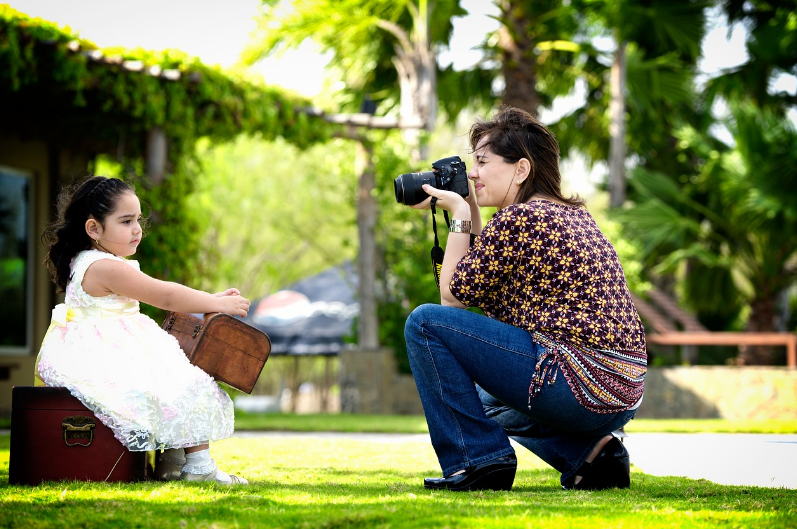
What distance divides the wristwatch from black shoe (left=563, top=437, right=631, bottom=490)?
0.91 metres

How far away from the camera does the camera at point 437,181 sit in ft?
11.1

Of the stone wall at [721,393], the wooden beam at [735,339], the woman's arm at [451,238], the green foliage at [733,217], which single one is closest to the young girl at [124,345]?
the woman's arm at [451,238]

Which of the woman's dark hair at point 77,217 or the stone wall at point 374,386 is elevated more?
the woman's dark hair at point 77,217

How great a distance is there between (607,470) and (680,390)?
7.43 metres

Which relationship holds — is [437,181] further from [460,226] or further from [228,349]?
[228,349]

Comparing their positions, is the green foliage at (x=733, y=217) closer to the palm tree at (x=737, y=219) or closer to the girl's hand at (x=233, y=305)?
the palm tree at (x=737, y=219)

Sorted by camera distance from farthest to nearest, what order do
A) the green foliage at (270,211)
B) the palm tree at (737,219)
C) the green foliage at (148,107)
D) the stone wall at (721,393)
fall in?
the green foliage at (270,211) < the palm tree at (737,219) < the stone wall at (721,393) < the green foliage at (148,107)

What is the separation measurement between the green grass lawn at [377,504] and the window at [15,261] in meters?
6.26

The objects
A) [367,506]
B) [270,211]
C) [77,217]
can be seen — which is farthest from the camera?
[270,211]

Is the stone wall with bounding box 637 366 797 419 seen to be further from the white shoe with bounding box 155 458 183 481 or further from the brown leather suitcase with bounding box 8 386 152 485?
the brown leather suitcase with bounding box 8 386 152 485

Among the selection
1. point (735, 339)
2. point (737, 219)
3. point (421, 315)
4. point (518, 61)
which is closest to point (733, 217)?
point (737, 219)

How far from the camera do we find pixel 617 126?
41.2 ft

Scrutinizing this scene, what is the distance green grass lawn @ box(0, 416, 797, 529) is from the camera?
7.17 feet

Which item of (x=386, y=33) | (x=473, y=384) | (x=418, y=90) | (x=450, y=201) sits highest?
(x=386, y=33)
